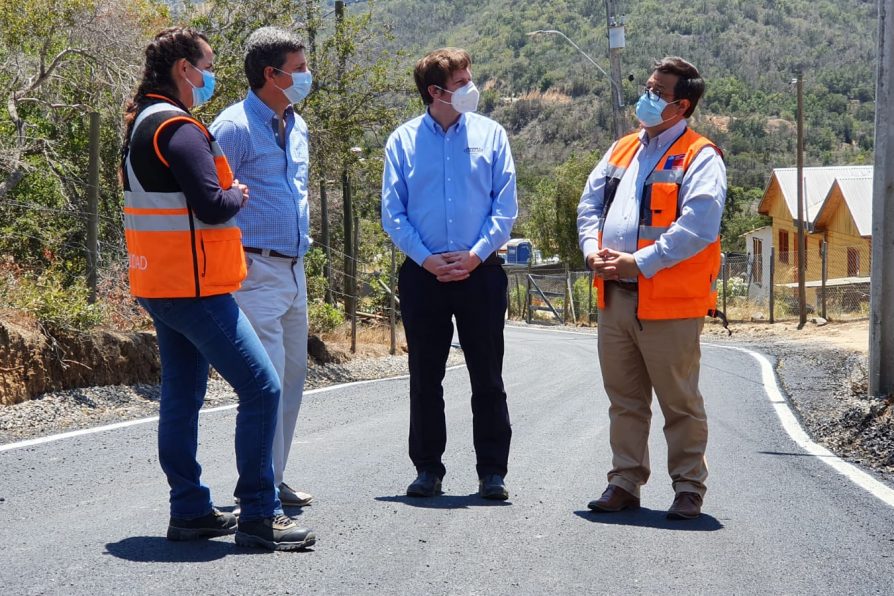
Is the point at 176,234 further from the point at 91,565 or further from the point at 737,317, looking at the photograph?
the point at 737,317

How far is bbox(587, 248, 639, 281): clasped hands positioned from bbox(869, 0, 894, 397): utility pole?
5157 millimetres

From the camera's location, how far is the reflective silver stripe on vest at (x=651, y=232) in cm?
536

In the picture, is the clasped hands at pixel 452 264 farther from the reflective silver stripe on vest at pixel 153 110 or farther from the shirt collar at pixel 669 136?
the reflective silver stripe on vest at pixel 153 110

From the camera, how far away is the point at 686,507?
516 cm

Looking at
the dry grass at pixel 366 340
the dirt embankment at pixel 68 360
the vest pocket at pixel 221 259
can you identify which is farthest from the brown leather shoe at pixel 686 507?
the dry grass at pixel 366 340

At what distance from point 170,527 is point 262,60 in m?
2.22

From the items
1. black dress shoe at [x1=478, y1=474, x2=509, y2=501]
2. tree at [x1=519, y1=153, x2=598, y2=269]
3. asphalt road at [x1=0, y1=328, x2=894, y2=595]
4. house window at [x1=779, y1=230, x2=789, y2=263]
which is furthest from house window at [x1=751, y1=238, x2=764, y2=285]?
black dress shoe at [x1=478, y1=474, x2=509, y2=501]

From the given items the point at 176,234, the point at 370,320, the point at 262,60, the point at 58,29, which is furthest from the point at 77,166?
the point at 370,320

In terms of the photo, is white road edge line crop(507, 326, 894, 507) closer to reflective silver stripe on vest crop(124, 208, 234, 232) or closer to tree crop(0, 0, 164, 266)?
reflective silver stripe on vest crop(124, 208, 234, 232)

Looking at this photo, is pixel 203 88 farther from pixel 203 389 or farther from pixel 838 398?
pixel 838 398

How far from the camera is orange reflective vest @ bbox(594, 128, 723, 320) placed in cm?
532

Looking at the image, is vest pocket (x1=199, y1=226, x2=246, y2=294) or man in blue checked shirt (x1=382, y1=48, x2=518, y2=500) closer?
vest pocket (x1=199, y1=226, x2=246, y2=294)

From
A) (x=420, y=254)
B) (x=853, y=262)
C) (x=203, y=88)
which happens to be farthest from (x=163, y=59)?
(x=853, y=262)

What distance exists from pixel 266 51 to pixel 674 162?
2.07 metres
